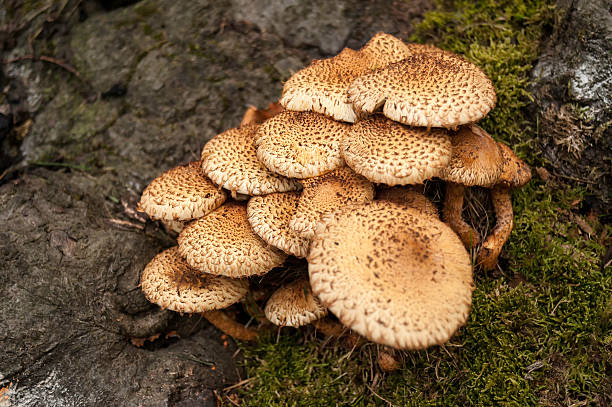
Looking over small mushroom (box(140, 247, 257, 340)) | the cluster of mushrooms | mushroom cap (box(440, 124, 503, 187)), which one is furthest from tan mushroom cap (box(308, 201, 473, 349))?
small mushroom (box(140, 247, 257, 340))

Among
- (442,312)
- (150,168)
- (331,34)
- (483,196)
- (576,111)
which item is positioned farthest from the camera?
(331,34)

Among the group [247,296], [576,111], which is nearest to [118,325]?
[247,296]

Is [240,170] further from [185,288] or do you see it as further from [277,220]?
[185,288]

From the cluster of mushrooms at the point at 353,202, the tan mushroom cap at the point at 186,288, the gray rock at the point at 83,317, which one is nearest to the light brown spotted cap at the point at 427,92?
the cluster of mushrooms at the point at 353,202

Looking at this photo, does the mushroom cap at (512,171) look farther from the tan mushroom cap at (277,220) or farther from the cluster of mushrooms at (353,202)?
the tan mushroom cap at (277,220)

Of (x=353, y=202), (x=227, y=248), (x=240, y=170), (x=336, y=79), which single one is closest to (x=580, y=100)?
(x=336, y=79)

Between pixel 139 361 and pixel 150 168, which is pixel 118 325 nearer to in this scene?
pixel 139 361
